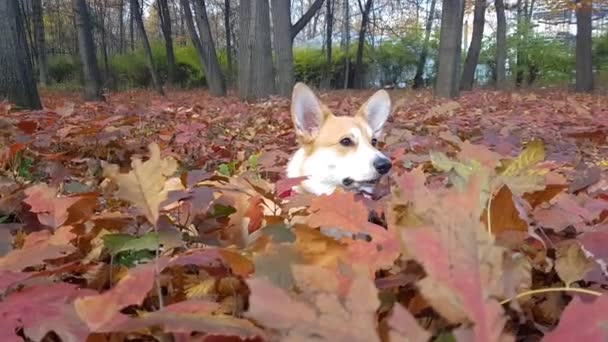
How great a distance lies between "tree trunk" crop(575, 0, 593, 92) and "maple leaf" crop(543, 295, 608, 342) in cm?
2126

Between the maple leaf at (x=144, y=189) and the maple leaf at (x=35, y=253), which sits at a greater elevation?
the maple leaf at (x=144, y=189)

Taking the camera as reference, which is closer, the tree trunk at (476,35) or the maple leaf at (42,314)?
the maple leaf at (42,314)

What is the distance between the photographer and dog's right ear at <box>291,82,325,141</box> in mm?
3975

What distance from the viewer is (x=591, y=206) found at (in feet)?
3.99

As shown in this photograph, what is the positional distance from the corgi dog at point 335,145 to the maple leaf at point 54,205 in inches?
84.3

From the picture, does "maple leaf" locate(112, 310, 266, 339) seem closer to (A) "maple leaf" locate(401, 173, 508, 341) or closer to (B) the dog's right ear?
(A) "maple leaf" locate(401, 173, 508, 341)

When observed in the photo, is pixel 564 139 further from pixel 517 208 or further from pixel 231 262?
pixel 231 262

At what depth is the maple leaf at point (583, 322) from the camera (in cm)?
44

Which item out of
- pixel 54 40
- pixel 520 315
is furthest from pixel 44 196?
pixel 54 40

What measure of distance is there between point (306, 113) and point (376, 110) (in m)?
0.60

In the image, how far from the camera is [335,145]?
12.8 feet

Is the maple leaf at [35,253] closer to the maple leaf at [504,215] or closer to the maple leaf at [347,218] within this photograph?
the maple leaf at [347,218]

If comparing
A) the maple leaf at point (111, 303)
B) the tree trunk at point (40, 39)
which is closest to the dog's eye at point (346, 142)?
the maple leaf at point (111, 303)

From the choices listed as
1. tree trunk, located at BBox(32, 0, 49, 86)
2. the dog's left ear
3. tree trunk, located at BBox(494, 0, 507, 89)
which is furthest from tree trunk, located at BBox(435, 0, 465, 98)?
tree trunk, located at BBox(32, 0, 49, 86)
